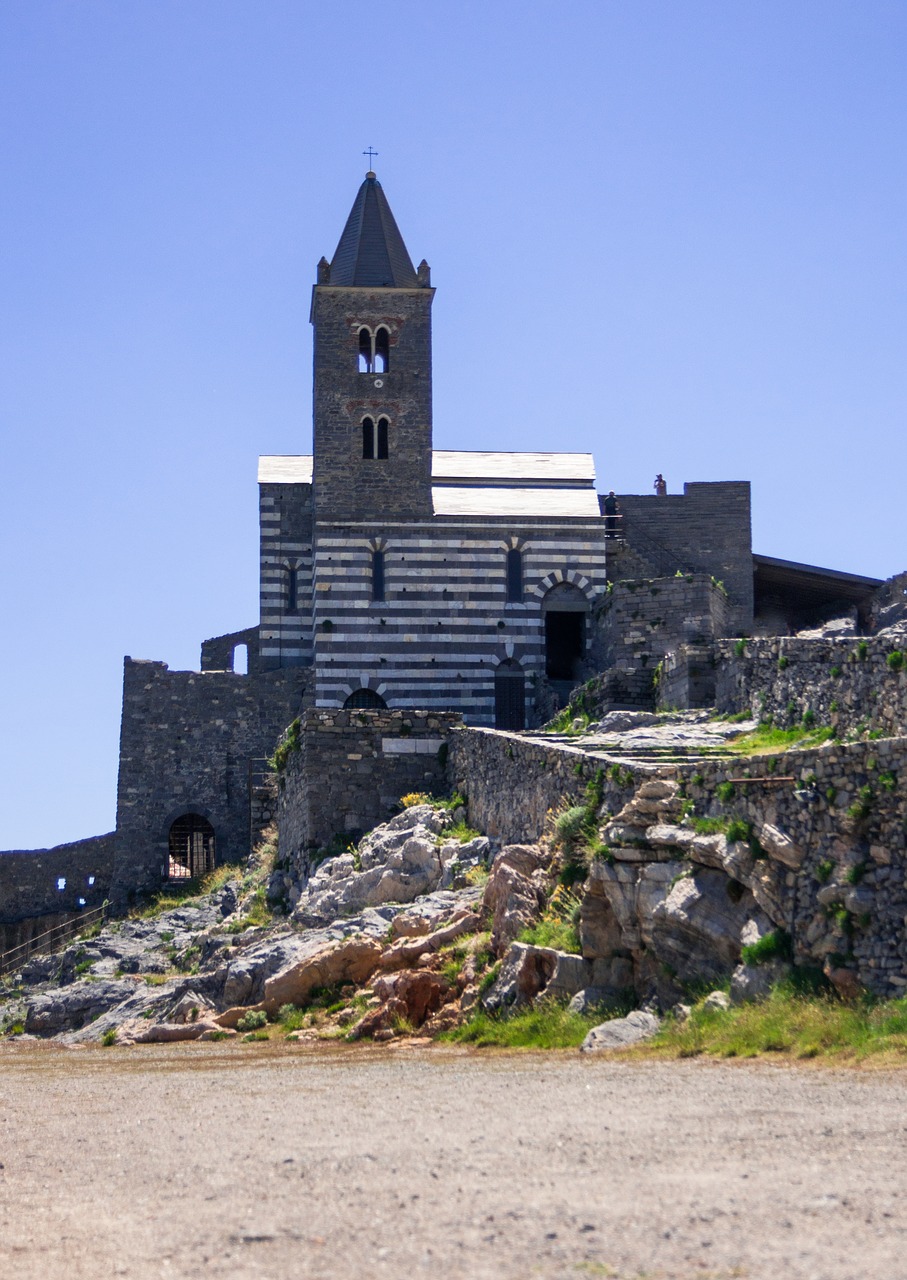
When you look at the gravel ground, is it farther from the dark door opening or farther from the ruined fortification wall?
the dark door opening

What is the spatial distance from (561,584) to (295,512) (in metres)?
7.01

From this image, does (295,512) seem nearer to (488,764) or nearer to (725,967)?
(488,764)

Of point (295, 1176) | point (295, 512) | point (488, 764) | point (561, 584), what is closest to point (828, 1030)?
point (295, 1176)

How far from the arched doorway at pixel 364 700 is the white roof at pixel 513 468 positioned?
587cm

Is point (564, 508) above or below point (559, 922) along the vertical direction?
above

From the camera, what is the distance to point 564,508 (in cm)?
4228

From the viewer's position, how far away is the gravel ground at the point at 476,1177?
328 inches

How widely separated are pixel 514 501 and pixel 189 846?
1139 cm

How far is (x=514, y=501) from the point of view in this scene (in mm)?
42500

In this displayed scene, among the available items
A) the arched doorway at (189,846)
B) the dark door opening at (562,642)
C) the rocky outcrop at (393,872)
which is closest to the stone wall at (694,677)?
the rocky outcrop at (393,872)

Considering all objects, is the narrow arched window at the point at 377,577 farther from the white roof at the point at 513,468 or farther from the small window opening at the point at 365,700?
the white roof at the point at 513,468

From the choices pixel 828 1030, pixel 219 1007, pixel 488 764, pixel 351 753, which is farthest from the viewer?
pixel 351 753

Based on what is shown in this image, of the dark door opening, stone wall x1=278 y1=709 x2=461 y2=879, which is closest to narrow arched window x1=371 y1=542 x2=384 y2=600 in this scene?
the dark door opening

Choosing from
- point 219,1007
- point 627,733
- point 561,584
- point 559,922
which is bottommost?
point 219,1007
